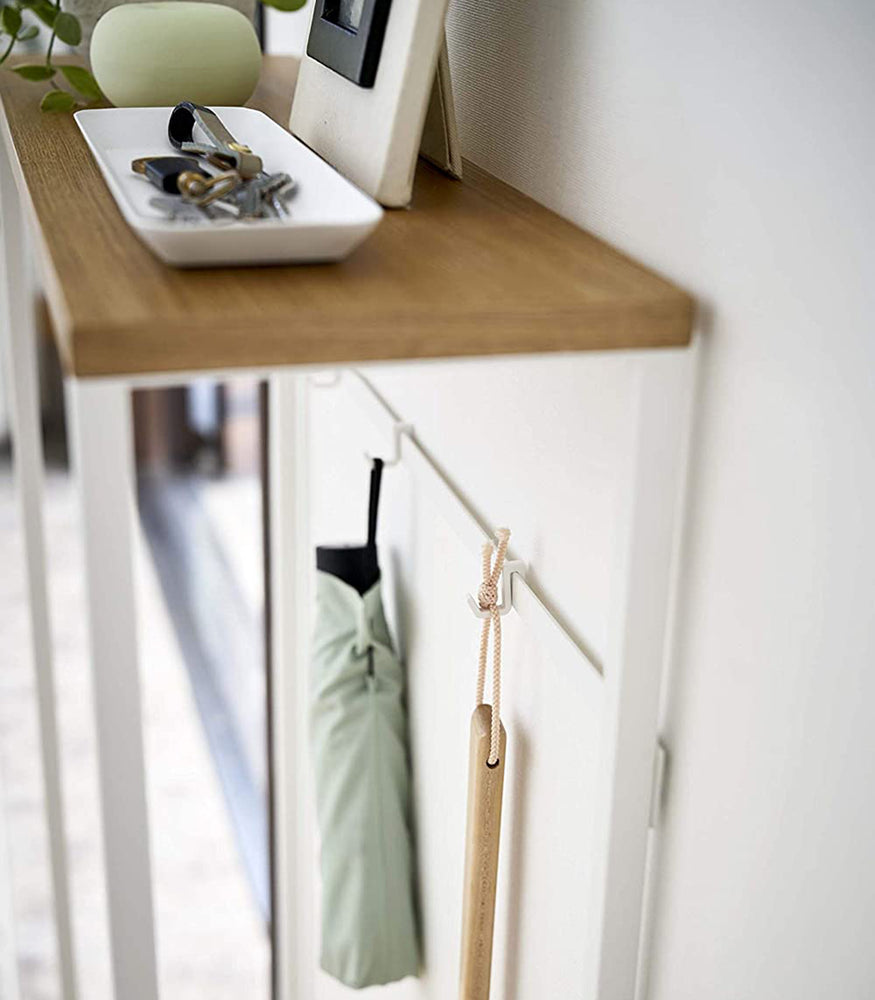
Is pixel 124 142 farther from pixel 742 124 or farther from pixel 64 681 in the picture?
pixel 64 681

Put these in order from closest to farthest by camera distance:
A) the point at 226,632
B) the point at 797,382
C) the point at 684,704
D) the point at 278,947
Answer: the point at 797,382
the point at 684,704
the point at 278,947
the point at 226,632

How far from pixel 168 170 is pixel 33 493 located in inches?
23.7

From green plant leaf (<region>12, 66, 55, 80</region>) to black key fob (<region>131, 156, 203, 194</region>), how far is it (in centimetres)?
22

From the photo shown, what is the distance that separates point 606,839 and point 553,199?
13.8 inches

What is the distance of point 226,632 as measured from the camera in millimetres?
3109

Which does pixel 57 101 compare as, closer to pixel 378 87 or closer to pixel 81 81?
pixel 81 81

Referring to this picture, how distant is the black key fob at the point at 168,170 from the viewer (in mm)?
577

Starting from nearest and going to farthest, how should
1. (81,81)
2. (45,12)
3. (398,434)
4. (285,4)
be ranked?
(285,4)
(45,12)
(81,81)
(398,434)

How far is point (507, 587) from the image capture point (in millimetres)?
755

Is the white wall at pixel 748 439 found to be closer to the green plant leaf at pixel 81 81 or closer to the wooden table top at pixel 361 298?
the wooden table top at pixel 361 298

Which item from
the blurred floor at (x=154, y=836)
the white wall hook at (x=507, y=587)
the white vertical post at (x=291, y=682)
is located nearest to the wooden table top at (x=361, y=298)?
the white wall hook at (x=507, y=587)

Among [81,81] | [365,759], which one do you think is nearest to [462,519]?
[365,759]

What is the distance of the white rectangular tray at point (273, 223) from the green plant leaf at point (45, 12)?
68 mm

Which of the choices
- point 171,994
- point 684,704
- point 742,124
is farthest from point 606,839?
point 171,994
